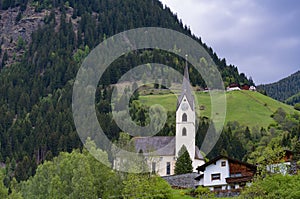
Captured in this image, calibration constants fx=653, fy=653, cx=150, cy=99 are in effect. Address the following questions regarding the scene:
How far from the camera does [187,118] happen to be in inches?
4373

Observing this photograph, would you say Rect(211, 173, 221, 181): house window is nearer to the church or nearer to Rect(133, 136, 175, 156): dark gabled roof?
Rect(133, 136, 175, 156): dark gabled roof

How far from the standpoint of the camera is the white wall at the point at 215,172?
70881 millimetres

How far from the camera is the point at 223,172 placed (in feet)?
236

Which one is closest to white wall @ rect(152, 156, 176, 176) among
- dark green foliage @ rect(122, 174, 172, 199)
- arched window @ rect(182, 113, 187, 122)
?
arched window @ rect(182, 113, 187, 122)

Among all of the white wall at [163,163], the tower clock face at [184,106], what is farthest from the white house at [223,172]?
the tower clock face at [184,106]

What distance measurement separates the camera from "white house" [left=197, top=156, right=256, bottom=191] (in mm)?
69625

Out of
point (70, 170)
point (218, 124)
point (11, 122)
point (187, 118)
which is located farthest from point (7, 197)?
point (11, 122)

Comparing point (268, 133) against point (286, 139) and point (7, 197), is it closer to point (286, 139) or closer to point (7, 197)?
point (286, 139)

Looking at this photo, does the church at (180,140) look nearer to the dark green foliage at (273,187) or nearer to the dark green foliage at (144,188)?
the dark green foliage at (144,188)

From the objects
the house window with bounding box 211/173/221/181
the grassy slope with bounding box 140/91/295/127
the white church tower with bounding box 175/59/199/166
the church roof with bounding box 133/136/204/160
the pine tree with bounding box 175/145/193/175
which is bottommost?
the house window with bounding box 211/173/221/181

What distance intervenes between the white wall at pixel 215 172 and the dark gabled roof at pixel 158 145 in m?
34.9

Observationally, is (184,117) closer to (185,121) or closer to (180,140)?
(185,121)

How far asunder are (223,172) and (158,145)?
132ft

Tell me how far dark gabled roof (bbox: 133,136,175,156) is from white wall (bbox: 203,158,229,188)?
114ft
